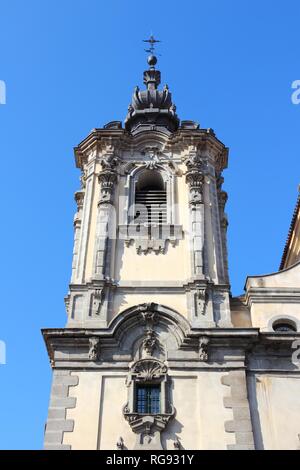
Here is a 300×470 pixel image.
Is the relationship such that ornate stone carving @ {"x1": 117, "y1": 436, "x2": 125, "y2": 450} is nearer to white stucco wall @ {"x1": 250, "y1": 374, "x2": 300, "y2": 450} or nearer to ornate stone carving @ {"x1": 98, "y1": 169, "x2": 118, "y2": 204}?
white stucco wall @ {"x1": 250, "y1": 374, "x2": 300, "y2": 450}

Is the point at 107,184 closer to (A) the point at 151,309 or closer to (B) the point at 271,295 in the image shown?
(A) the point at 151,309

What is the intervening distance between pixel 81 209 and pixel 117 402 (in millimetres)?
8367

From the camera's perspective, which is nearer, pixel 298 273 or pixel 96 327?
pixel 96 327

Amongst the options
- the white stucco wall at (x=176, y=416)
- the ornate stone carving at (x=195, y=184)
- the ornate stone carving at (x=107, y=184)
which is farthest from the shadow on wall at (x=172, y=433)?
the ornate stone carving at (x=107, y=184)

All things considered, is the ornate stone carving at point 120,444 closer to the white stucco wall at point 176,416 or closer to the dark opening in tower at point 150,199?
the white stucco wall at point 176,416

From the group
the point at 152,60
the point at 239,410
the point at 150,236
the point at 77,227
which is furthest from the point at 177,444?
the point at 152,60

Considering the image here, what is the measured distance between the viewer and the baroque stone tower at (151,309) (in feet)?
55.1

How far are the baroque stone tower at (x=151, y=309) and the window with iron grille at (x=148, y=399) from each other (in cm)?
2

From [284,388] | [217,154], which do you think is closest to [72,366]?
[284,388]

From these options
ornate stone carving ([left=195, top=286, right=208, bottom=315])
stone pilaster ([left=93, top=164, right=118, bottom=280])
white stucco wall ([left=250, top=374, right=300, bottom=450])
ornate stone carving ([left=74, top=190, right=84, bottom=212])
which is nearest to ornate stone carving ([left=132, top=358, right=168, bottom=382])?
ornate stone carving ([left=195, top=286, right=208, bottom=315])

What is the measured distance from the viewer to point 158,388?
17.6m
